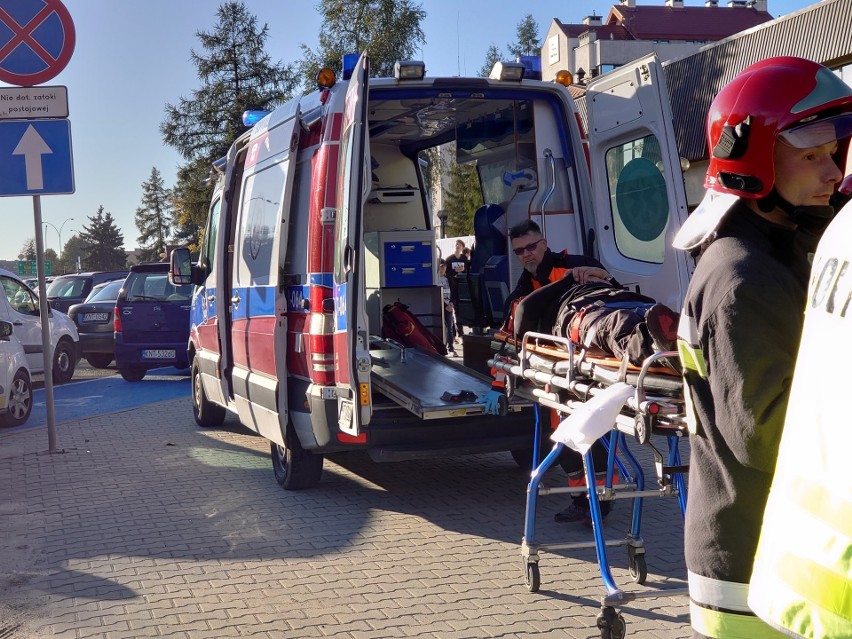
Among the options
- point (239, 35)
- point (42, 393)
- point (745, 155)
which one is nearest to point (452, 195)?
point (239, 35)

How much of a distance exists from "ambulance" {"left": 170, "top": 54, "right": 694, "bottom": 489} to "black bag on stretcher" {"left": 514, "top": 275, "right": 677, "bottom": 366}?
3.55ft

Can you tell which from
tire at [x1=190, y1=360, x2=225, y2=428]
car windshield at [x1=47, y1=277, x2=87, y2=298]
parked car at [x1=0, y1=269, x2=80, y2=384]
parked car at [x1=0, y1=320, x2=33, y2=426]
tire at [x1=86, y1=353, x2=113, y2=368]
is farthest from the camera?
car windshield at [x1=47, y1=277, x2=87, y2=298]

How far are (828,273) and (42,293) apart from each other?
887cm

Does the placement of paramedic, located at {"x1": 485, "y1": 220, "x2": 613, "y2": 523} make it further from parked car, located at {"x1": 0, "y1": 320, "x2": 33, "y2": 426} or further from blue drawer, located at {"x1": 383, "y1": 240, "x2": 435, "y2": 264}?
parked car, located at {"x1": 0, "y1": 320, "x2": 33, "y2": 426}

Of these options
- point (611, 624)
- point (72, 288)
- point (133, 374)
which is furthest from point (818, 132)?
point (72, 288)

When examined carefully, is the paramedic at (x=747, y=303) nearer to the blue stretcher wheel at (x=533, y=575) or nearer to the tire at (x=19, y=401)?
the blue stretcher wheel at (x=533, y=575)

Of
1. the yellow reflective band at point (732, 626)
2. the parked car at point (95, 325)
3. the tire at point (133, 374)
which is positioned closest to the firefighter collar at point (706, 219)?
the yellow reflective band at point (732, 626)

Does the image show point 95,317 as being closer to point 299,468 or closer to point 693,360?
point 299,468

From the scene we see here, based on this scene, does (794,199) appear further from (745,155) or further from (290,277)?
(290,277)

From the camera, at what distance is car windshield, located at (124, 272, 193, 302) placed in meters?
16.1

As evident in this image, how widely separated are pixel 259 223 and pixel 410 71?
1720 mm

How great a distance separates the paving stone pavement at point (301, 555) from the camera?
4.74 metres

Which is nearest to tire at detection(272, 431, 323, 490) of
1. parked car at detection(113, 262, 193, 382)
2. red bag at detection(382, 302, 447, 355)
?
red bag at detection(382, 302, 447, 355)

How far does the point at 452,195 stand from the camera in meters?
46.4
